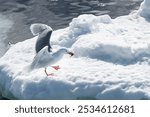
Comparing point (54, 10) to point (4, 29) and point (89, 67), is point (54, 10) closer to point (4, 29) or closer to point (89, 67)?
point (4, 29)

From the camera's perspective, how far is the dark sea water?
14977mm

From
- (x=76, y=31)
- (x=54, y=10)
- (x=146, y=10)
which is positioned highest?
(x=76, y=31)

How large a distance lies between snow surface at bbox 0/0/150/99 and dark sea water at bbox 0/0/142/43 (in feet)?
11.2

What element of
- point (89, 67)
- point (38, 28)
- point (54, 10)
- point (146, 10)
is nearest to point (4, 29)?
point (54, 10)

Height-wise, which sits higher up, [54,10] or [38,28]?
[38,28]

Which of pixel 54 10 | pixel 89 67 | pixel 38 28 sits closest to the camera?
pixel 89 67

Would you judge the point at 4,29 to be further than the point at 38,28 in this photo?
Yes

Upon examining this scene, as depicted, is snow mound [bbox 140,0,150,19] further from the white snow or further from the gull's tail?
the white snow

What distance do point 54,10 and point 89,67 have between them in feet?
24.6

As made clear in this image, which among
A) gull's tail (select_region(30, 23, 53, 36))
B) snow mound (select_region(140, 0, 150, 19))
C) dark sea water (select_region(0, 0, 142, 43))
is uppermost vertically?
gull's tail (select_region(30, 23, 53, 36))

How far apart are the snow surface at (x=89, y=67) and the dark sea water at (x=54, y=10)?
11.2 feet

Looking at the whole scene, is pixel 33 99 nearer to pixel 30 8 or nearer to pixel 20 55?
pixel 20 55

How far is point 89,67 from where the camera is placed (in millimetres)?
9203

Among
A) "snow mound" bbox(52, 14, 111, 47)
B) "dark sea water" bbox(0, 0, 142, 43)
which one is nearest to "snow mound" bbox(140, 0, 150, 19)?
"snow mound" bbox(52, 14, 111, 47)
